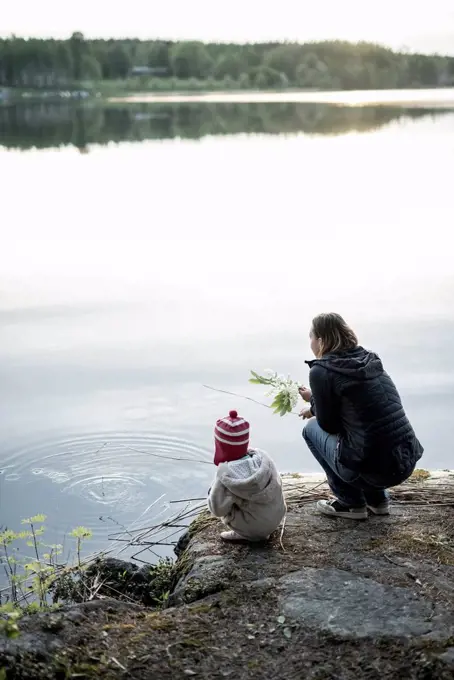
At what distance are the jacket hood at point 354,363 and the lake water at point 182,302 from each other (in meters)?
1.66

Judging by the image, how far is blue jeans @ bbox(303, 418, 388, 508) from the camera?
14.3ft

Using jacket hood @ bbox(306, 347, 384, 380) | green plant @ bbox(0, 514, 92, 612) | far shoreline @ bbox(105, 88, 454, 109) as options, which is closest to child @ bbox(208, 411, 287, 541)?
jacket hood @ bbox(306, 347, 384, 380)

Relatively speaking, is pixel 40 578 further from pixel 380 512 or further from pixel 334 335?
pixel 334 335

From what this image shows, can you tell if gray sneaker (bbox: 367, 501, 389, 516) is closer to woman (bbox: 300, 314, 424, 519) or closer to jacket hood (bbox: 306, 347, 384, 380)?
woman (bbox: 300, 314, 424, 519)

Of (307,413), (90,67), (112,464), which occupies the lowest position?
(112,464)

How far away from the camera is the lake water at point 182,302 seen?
21.1 ft

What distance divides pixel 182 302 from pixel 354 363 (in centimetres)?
647

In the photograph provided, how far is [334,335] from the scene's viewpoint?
A: 14.0 feet

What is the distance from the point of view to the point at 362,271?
459 inches

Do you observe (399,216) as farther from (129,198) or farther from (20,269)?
(20,269)

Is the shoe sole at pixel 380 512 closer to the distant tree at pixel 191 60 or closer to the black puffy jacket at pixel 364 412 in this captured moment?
the black puffy jacket at pixel 364 412

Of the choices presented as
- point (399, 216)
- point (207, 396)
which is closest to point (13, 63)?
point (399, 216)

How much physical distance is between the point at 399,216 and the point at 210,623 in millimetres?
12699

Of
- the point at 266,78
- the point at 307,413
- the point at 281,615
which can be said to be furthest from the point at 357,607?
the point at 266,78
